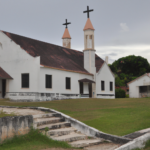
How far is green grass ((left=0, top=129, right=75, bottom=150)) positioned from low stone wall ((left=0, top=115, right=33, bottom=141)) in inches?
6.8

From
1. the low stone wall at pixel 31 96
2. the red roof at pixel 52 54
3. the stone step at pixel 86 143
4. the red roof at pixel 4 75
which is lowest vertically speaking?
the stone step at pixel 86 143

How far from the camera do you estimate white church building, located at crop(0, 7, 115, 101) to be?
70.2 ft

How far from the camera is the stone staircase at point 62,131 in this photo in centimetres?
762

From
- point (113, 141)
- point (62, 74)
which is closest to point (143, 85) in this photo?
point (62, 74)

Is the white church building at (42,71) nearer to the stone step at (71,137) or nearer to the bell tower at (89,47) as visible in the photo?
the bell tower at (89,47)

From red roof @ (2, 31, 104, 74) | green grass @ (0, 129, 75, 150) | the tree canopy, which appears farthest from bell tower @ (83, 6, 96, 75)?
the tree canopy

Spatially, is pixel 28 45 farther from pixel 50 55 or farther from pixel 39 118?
pixel 39 118

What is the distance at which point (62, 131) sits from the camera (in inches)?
330

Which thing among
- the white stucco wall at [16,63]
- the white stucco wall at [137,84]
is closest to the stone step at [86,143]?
the white stucco wall at [16,63]

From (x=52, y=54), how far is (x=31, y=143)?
63.9 feet

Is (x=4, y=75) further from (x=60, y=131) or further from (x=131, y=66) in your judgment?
(x=131, y=66)

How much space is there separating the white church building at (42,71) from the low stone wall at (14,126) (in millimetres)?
13244

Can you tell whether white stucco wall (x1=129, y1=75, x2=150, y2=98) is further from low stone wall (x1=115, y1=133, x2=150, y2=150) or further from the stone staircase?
low stone wall (x1=115, y1=133, x2=150, y2=150)

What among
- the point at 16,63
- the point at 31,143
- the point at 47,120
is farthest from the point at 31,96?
the point at 31,143
